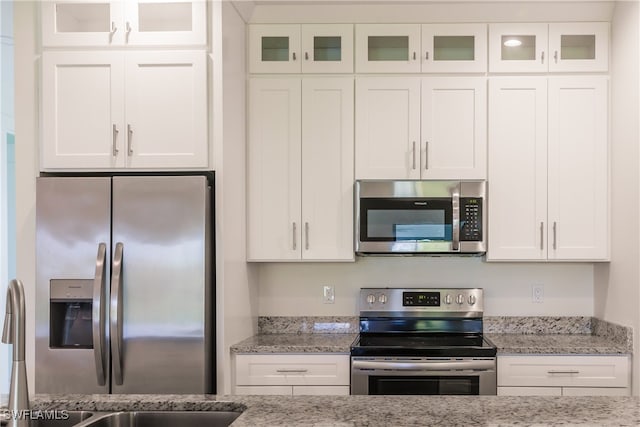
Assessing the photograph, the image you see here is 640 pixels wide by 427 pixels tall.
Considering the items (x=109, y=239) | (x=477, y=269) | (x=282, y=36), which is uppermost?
(x=282, y=36)

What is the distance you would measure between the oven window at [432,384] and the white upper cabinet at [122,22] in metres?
2.00

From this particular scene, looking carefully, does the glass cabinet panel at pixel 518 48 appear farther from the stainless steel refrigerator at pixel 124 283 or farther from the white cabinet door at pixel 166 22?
the stainless steel refrigerator at pixel 124 283

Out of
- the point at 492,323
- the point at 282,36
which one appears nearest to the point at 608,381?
the point at 492,323

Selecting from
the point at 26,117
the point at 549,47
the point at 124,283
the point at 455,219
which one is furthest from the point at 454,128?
the point at 26,117

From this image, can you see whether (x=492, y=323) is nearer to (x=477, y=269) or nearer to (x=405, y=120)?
(x=477, y=269)

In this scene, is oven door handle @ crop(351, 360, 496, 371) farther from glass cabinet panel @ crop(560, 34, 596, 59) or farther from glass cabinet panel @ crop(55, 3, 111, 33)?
glass cabinet panel @ crop(55, 3, 111, 33)

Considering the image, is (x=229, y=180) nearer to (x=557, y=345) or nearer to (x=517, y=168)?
(x=517, y=168)

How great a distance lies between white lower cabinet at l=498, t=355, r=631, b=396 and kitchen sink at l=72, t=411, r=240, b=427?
194 cm

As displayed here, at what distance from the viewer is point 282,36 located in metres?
3.55

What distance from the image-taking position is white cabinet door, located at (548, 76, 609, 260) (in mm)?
3443

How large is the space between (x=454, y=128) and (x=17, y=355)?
2.73 m

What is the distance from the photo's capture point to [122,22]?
3.08 metres

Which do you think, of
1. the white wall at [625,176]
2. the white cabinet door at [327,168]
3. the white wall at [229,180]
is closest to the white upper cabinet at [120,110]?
the white wall at [229,180]

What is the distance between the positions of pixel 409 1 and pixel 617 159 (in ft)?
4.80
